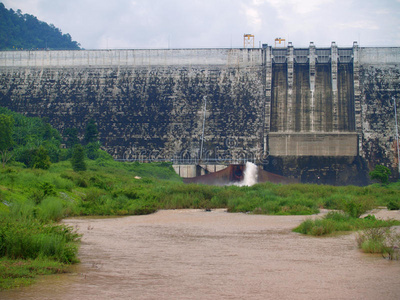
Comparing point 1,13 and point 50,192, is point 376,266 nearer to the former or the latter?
point 50,192

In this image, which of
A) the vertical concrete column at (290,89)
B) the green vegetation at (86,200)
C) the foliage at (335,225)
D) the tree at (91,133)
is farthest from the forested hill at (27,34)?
the foliage at (335,225)

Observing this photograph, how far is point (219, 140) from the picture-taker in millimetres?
42531

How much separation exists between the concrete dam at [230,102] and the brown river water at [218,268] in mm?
25325

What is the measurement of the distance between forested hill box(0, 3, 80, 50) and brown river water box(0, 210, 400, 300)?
227 ft

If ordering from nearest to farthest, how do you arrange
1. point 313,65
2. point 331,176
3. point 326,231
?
point 326,231, point 331,176, point 313,65

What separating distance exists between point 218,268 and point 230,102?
35.0 m

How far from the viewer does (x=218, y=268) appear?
998 centimetres

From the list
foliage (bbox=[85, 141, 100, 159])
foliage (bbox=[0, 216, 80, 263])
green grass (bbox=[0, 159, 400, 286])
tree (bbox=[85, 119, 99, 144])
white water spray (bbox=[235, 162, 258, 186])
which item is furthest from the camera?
tree (bbox=[85, 119, 99, 144])

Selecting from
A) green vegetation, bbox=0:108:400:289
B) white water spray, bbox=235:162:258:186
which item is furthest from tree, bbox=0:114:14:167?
white water spray, bbox=235:162:258:186

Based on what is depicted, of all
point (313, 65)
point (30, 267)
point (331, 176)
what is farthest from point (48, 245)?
point (313, 65)

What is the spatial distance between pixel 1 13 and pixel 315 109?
191 ft

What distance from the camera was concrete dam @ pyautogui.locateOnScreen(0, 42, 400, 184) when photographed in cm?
4125

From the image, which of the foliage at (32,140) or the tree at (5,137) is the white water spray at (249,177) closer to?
the foliage at (32,140)

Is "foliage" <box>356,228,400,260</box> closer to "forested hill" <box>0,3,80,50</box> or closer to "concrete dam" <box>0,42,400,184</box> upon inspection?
"concrete dam" <box>0,42,400,184</box>
